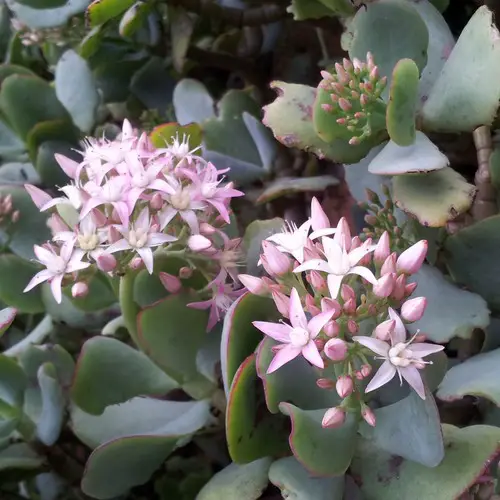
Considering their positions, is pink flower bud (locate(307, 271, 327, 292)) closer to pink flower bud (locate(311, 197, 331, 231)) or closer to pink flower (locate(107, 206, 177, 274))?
pink flower bud (locate(311, 197, 331, 231))

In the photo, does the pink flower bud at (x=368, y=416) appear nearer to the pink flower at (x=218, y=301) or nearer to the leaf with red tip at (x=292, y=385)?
the leaf with red tip at (x=292, y=385)

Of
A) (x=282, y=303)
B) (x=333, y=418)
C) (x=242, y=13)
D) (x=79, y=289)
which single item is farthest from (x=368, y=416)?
(x=242, y=13)

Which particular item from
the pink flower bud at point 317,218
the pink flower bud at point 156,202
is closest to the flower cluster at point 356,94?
the pink flower bud at point 317,218

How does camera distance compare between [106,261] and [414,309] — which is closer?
[414,309]

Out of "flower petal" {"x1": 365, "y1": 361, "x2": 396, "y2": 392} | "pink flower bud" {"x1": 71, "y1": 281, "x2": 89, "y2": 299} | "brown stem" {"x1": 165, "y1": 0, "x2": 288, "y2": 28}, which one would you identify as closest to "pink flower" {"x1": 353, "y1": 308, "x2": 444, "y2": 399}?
"flower petal" {"x1": 365, "y1": 361, "x2": 396, "y2": 392}

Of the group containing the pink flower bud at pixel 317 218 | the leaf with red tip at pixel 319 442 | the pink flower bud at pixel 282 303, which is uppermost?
the pink flower bud at pixel 317 218

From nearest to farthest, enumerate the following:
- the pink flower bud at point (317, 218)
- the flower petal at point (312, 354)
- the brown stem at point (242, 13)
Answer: the flower petal at point (312, 354)
the pink flower bud at point (317, 218)
the brown stem at point (242, 13)

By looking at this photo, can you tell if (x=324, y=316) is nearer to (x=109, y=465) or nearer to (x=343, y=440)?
(x=343, y=440)

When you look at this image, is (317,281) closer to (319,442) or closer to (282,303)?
(282,303)
